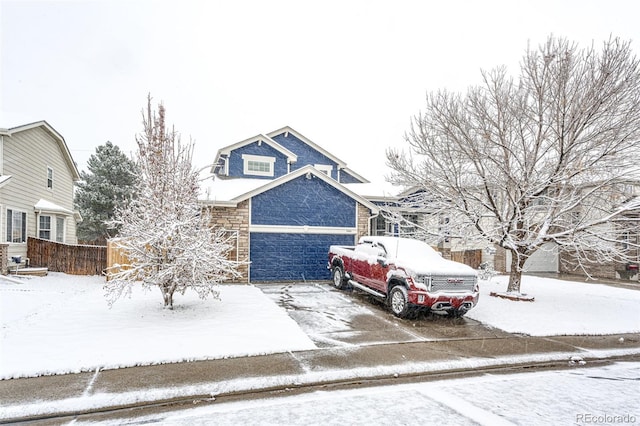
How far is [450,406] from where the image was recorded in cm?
448

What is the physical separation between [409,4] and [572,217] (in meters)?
20.0

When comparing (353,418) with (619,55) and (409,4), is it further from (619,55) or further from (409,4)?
(409,4)

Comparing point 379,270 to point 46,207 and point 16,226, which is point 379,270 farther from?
point 46,207

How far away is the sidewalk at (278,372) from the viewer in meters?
4.43

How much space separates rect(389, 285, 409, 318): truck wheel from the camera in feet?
29.0

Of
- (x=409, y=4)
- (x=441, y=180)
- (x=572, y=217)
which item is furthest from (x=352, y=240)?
(x=409, y=4)

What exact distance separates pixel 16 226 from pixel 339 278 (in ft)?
44.8

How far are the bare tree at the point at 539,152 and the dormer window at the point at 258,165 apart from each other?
953cm

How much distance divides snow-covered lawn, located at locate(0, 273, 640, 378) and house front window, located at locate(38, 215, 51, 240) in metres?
5.33

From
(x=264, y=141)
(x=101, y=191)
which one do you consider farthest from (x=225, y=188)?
(x=101, y=191)

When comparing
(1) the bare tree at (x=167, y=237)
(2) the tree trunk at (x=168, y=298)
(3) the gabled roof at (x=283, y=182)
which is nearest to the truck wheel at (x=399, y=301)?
(1) the bare tree at (x=167, y=237)

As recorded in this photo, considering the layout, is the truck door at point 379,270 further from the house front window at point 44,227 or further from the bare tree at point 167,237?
the house front window at point 44,227

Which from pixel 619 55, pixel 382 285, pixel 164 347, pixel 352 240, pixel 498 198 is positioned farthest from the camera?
pixel 352 240

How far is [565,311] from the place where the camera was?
33.4 feet
